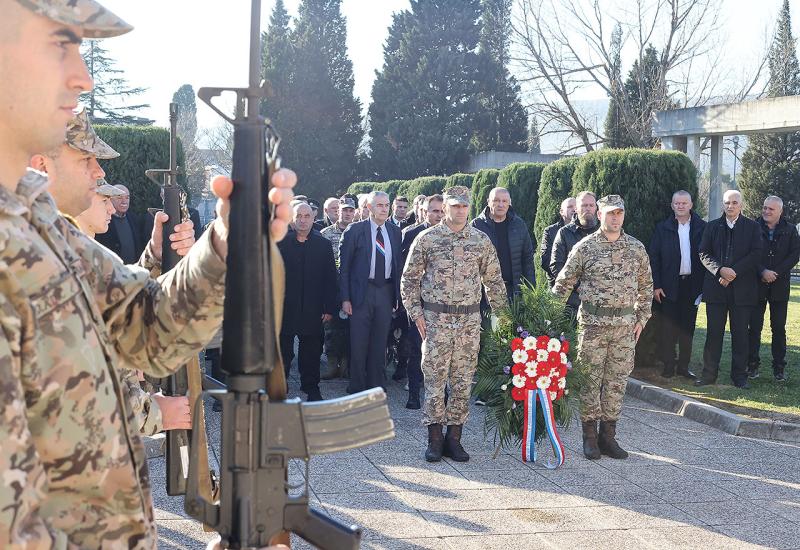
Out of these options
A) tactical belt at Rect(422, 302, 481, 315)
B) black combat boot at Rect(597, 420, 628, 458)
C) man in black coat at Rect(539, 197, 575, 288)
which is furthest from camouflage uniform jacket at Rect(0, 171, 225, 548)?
man in black coat at Rect(539, 197, 575, 288)

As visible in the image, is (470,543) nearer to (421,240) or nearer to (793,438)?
(421,240)

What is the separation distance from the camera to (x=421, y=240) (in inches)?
304

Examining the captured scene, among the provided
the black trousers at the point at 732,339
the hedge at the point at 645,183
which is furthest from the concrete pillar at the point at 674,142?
the black trousers at the point at 732,339

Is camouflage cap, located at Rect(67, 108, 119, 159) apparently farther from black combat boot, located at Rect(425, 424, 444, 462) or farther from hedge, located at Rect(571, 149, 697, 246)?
hedge, located at Rect(571, 149, 697, 246)

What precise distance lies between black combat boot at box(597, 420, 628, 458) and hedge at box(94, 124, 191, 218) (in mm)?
6117

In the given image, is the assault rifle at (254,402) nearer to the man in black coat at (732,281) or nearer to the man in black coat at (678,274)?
the man in black coat at (732,281)

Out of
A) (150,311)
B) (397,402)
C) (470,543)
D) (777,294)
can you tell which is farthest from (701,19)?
(150,311)

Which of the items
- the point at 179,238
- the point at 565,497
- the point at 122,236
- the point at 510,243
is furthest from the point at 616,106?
the point at 179,238

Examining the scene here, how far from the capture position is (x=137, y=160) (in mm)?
11594

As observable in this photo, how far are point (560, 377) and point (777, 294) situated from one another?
509 centimetres

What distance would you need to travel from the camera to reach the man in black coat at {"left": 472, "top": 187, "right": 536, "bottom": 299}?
9945 millimetres

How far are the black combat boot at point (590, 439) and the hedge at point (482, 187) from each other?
1111cm

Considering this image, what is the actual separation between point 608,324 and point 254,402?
5887 millimetres

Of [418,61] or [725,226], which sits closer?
[725,226]
